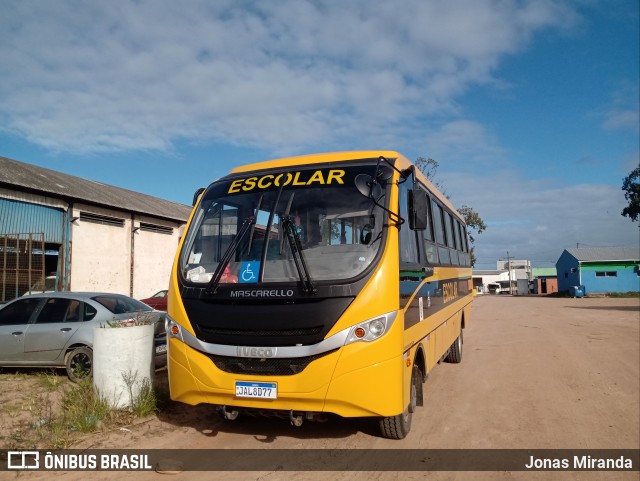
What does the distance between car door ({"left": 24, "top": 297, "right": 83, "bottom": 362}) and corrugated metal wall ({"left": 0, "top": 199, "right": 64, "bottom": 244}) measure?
10.2 metres

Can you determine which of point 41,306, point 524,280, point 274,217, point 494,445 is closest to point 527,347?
point 494,445

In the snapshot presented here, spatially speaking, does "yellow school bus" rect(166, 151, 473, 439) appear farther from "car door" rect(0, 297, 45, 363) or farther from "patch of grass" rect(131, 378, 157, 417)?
"car door" rect(0, 297, 45, 363)

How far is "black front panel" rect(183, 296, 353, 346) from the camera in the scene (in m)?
4.35

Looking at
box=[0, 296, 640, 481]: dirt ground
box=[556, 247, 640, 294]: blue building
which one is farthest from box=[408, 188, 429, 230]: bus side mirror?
box=[556, 247, 640, 294]: blue building

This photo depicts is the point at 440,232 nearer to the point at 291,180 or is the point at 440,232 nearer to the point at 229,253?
the point at 291,180

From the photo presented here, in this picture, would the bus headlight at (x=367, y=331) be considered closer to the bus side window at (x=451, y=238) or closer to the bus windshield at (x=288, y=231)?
the bus windshield at (x=288, y=231)

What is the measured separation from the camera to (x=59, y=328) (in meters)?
7.81

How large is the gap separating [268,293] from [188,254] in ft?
4.27

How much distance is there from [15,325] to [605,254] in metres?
57.7

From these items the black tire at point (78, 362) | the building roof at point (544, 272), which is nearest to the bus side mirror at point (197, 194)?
the black tire at point (78, 362)

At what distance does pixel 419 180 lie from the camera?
245 inches

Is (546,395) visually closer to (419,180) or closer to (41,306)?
(419,180)

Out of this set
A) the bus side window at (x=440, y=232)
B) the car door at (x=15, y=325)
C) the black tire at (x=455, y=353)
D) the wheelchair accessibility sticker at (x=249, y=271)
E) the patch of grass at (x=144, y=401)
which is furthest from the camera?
the black tire at (x=455, y=353)

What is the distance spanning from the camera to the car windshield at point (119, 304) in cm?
814
